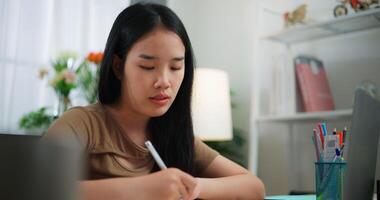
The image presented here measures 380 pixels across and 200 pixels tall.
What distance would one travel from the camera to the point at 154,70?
937mm

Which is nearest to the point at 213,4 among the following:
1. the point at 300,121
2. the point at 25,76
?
the point at 300,121

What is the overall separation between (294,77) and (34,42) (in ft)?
4.42

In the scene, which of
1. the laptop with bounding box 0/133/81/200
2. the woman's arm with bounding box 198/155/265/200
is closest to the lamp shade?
the woman's arm with bounding box 198/155/265/200

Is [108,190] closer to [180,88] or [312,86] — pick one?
[180,88]

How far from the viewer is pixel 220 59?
9.20 feet

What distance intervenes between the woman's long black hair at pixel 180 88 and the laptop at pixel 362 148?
1.34 ft

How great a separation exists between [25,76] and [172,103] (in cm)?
148

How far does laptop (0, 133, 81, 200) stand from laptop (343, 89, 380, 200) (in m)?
0.64

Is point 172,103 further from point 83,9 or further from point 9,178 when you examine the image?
point 83,9

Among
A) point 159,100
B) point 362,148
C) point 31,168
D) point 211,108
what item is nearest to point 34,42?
point 211,108

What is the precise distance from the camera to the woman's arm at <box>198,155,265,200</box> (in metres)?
0.93

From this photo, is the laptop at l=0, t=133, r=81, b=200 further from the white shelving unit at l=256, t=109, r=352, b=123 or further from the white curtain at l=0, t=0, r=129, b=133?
the white curtain at l=0, t=0, r=129, b=133

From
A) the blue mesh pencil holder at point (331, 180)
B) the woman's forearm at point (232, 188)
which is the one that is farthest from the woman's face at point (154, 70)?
the blue mesh pencil holder at point (331, 180)

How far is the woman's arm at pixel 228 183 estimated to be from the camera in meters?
0.93
